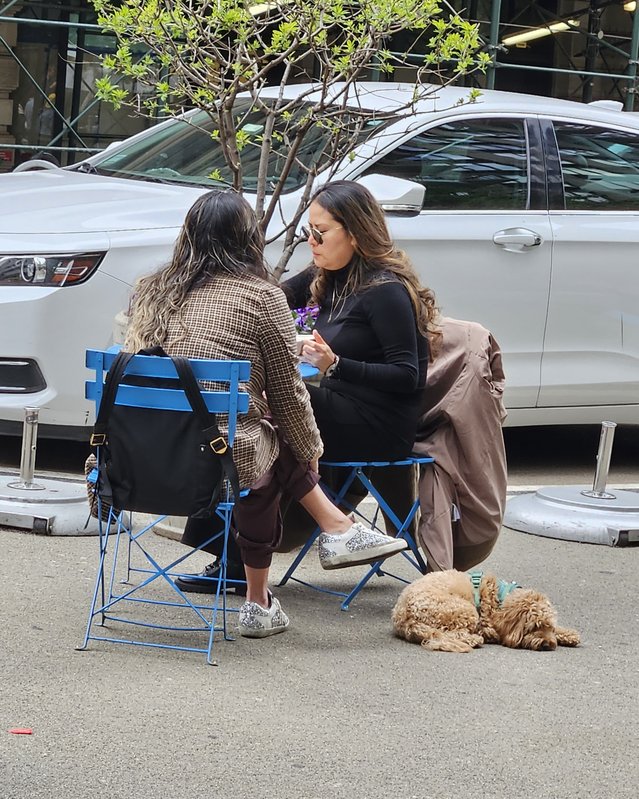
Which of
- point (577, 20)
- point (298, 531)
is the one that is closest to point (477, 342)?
point (298, 531)

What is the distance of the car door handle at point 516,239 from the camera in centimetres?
709

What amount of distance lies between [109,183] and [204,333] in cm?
291

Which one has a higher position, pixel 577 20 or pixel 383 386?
pixel 577 20

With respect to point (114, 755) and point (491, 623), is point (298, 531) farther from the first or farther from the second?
point (114, 755)

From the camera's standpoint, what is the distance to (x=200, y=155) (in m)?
7.23

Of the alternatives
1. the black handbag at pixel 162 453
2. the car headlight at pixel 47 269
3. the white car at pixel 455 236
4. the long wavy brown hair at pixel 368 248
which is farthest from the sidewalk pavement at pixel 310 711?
the car headlight at pixel 47 269

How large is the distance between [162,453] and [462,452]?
1.36 metres

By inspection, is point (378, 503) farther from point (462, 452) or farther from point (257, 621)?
point (257, 621)

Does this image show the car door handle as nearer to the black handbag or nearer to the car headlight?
the car headlight

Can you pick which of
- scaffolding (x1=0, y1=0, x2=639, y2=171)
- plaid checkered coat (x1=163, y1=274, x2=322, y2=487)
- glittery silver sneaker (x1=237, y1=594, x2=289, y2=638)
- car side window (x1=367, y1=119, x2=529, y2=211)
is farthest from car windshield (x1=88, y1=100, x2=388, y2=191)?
scaffolding (x1=0, y1=0, x2=639, y2=171)

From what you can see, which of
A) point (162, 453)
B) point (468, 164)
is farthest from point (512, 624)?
point (468, 164)

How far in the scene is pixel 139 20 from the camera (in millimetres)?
5273

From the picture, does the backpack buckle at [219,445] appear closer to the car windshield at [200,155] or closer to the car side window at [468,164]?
the car windshield at [200,155]

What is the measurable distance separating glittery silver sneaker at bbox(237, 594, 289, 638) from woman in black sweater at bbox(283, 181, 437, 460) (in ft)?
2.16
